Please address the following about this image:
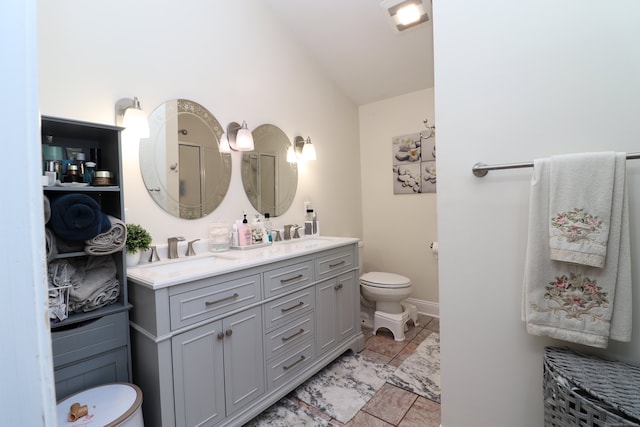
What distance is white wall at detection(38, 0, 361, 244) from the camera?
4.66 ft

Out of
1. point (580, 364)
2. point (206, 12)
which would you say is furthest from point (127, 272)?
point (580, 364)

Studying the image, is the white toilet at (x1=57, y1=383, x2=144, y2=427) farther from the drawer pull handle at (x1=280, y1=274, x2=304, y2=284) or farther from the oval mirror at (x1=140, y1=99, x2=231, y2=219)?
the oval mirror at (x1=140, y1=99, x2=231, y2=219)

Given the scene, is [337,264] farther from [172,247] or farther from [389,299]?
[172,247]

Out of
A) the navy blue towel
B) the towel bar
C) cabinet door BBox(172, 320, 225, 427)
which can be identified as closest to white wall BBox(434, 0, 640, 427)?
the towel bar

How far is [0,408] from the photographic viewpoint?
13.9 inches

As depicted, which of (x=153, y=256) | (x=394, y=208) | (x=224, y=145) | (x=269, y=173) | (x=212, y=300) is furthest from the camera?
(x=394, y=208)

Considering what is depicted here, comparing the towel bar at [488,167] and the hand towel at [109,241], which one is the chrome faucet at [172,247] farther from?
the towel bar at [488,167]

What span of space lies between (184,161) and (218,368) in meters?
1.25

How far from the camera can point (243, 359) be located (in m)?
1.52

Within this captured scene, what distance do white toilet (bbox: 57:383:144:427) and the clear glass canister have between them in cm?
91

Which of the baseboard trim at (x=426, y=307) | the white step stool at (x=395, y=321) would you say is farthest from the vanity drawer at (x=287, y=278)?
the baseboard trim at (x=426, y=307)

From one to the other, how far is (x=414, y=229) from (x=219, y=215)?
2006 mm

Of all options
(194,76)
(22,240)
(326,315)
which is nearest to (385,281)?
(326,315)

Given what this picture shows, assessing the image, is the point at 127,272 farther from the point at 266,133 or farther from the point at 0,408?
the point at 266,133
